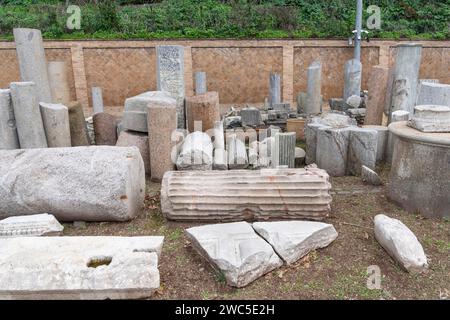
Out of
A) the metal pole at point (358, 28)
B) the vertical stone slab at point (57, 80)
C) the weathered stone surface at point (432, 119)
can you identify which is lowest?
the weathered stone surface at point (432, 119)

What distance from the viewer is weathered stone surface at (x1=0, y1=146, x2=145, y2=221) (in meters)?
4.27

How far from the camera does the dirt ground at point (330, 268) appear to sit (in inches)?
126

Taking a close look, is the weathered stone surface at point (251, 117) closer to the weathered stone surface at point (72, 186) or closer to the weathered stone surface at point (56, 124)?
the weathered stone surface at point (56, 124)

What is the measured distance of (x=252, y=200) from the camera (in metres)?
4.30

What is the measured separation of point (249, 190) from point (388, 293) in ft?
5.79

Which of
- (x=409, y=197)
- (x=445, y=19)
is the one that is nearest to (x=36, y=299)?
(x=409, y=197)

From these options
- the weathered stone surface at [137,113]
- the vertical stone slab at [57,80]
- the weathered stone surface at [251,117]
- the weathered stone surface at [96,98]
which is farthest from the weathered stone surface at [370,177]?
the weathered stone surface at [96,98]

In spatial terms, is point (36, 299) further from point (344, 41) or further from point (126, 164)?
point (344, 41)

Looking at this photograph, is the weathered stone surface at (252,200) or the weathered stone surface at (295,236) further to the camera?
the weathered stone surface at (252,200)

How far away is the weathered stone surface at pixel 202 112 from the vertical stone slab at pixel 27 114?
2.49m

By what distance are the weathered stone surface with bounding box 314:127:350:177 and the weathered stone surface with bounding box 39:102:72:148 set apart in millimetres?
4052

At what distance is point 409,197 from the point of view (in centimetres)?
457

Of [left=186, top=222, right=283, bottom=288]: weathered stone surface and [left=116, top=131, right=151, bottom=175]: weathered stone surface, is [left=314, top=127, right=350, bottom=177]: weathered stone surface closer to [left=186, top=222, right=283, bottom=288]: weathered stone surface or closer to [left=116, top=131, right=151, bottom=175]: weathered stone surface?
[left=186, top=222, right=283, bottom=288]: weathered stone surface

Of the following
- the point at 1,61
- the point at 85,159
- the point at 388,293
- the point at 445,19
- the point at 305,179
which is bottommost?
the point at 388,293
